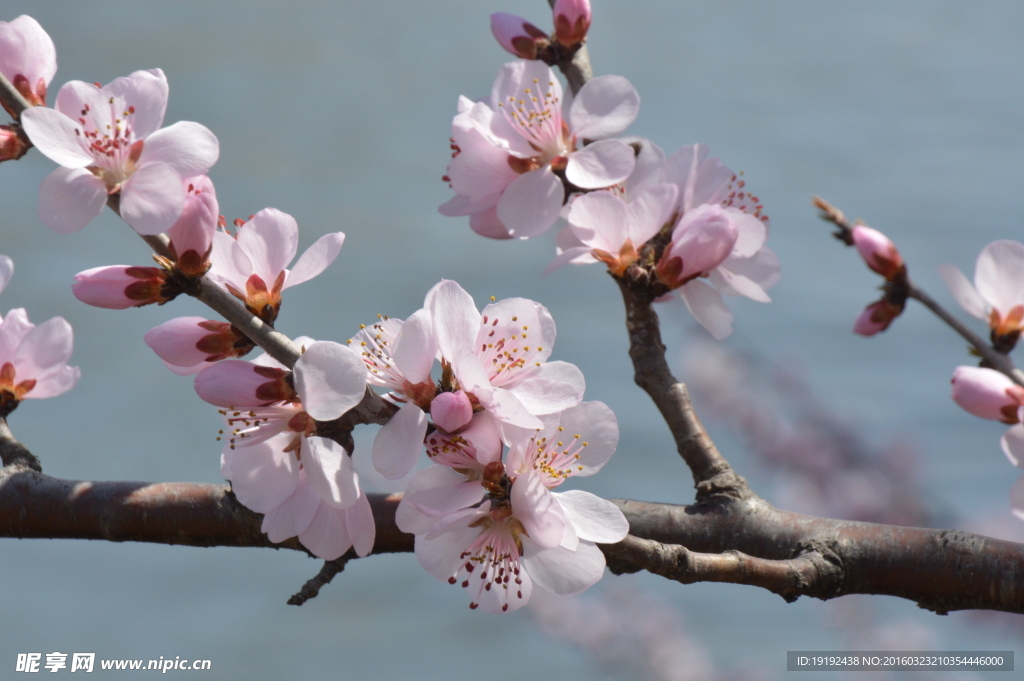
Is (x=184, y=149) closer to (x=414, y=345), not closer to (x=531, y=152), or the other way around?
(x=414, y=345)

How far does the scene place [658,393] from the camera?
833mm

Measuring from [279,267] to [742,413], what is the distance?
222 centimetres

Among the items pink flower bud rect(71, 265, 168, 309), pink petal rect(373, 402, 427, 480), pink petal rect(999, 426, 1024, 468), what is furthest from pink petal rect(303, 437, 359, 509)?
pink petal rect(999, 426, 1024, 468)

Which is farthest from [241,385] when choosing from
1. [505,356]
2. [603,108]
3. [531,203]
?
[603,108]

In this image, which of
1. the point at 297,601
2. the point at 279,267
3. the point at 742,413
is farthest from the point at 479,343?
the point at 742,413

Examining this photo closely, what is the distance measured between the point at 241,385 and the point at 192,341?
0.20 feet

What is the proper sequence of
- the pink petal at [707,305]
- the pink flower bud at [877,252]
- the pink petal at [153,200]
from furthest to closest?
the pink petal at [707,305] < the pink flower bud at [877,252] < the pink petal at [153,200]

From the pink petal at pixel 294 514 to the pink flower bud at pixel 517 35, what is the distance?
492 millimetres

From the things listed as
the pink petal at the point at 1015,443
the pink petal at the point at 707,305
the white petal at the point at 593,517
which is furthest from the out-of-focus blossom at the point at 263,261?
the pink petal at the point at 1015,443

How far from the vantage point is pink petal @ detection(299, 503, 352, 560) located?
0.59m

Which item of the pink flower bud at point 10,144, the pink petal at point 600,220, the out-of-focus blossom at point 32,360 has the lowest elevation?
the out-of-focus blossom at point 32,360

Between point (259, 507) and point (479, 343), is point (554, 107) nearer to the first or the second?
point (479, 343)

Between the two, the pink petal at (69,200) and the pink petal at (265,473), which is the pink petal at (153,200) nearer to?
the pink petal at (69,200)

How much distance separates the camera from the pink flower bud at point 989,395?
65cm
